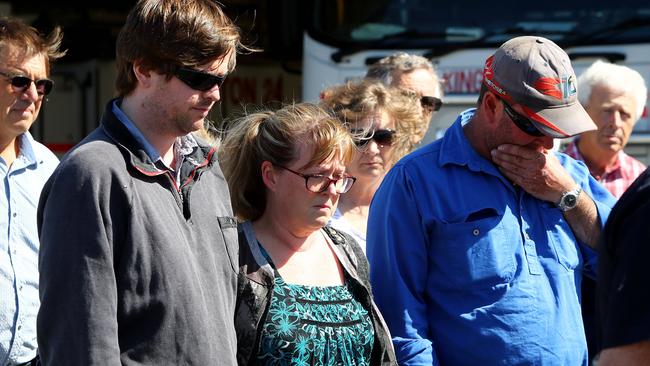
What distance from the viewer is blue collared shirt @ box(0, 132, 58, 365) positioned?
327 centimetres

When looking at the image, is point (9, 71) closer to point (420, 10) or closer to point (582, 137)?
point (582, 137)

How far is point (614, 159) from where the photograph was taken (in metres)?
5.22

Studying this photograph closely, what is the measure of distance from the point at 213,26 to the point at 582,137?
9.97 feet

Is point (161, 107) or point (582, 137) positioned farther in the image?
point (582, 137)

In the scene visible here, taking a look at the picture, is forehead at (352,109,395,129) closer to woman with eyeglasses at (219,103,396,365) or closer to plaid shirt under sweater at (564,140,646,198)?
woman with eyeglasses at (219,103,396,365)

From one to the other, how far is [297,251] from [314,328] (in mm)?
305

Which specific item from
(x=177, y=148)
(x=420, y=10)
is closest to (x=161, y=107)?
(x=177, y=148)

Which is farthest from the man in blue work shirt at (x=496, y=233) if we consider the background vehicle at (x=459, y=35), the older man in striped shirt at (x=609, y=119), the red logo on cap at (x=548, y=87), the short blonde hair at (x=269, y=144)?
the background vehicle at (x=459, y=35)

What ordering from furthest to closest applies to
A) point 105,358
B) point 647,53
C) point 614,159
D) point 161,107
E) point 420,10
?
point 420,10 → point 647,53 → point 614,159 → point 161,107 → point 105,358

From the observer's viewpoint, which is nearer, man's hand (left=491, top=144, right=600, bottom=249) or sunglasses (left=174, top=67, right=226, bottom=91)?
sunglasses (left=174, top=67, right=226, bottom=91)

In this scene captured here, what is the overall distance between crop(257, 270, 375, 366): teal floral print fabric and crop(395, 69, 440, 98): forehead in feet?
6.01

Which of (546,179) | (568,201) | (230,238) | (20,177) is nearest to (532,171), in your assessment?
(546,179)

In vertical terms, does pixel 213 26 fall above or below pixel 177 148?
above

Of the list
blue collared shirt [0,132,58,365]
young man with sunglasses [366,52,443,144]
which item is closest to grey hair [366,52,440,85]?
young man with sunglasses [366,52,443,144]
